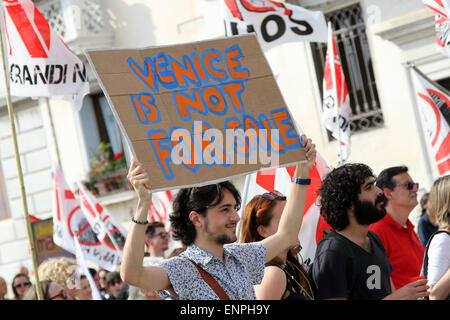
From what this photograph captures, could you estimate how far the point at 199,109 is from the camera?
3598mm

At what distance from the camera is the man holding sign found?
3201 millimetres

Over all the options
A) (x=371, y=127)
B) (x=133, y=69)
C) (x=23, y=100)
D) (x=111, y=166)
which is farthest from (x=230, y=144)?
(x=23, y=100)

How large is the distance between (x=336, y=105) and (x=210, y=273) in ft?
14.8

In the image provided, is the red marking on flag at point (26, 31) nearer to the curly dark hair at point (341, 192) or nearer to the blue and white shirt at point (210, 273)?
the curly dark hair at point (341, 192)

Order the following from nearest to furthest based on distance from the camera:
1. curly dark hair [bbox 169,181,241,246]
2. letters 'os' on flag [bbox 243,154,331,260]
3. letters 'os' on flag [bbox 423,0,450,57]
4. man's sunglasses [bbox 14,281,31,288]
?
curly dark hair [bbox 169,181,241,246] → letters 'os' on flag [bbox 243,154,331,260] → letters 'os' on flag [bbox 423,0,450,57] → man's sunglasses [bbox 14,281,31,288]

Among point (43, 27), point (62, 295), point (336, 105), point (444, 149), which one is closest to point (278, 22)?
point (336, 105)

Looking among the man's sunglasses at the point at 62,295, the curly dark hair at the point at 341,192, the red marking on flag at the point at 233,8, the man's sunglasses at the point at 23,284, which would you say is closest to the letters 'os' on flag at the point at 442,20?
the red marking on flag at the point at 233,8

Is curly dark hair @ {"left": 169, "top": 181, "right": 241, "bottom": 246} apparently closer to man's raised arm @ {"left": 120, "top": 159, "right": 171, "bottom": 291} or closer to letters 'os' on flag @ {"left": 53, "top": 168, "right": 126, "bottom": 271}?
man's raised arm @ {"left": 120, "top": 159, "right": 171, "bottom": 291}

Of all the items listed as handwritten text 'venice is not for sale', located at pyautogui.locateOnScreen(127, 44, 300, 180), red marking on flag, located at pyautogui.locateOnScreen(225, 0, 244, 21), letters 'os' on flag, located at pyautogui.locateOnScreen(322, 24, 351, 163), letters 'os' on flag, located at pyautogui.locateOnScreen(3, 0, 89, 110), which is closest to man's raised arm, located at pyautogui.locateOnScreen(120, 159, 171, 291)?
handwritten text 'venice is not for sale', located at pyautogui.locateOnScreen(127, 44, 300, 180)

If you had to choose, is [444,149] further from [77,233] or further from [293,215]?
[77,233]

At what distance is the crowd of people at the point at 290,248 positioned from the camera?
3.34m

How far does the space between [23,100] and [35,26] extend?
9996 millimetres

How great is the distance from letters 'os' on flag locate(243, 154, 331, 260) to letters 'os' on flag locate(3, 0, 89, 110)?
195cm
